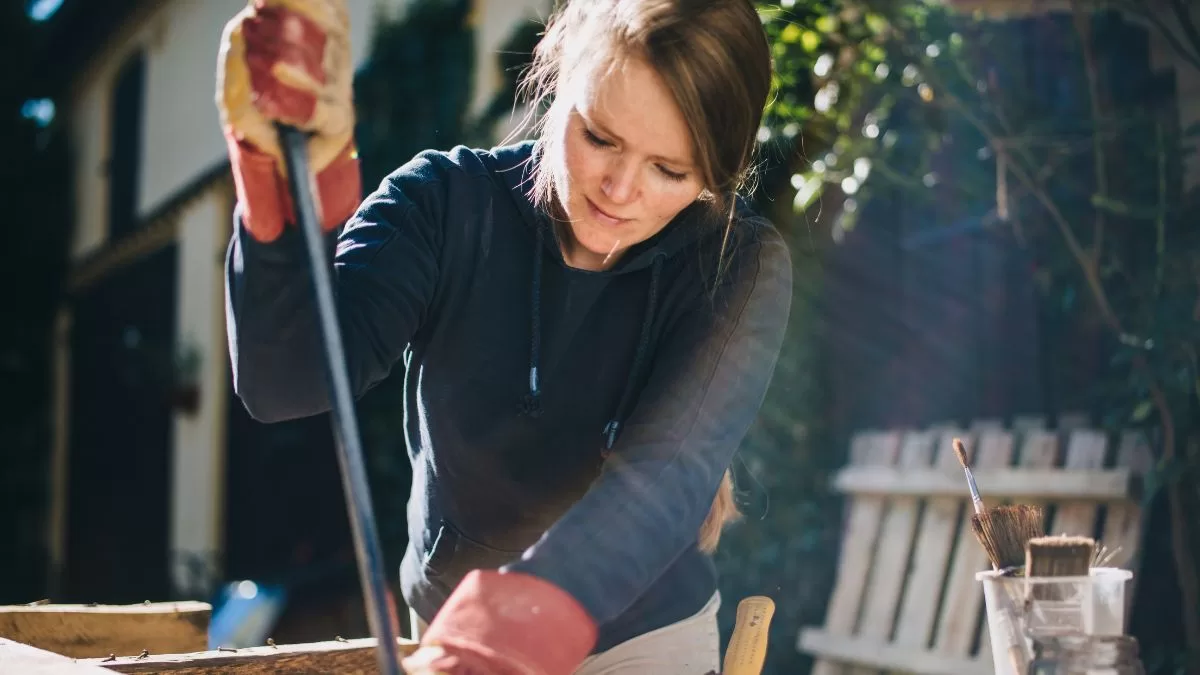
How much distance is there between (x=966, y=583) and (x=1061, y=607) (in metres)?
2.61

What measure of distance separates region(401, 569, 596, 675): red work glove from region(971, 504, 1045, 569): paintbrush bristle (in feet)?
1.72

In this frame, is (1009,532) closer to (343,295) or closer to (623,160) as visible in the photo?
(623,160)

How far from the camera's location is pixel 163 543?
29.7 feet

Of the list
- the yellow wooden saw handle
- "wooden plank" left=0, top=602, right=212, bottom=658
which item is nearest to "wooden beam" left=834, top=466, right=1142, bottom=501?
the yellow wooden saw handle

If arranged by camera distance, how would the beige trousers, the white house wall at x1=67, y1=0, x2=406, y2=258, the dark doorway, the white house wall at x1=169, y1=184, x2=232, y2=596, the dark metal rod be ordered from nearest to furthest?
→ the dark metal rod < the beige trousers < the white house wall at x1=169, y1=184, x2=232, y2=596 < the white house wall at x1=67, y1=0, x2=406, y2=258 < the dark doorway

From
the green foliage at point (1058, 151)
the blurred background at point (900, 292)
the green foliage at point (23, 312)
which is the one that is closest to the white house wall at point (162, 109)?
the blurred background at point (900, 292)

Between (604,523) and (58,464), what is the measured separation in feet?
33.0

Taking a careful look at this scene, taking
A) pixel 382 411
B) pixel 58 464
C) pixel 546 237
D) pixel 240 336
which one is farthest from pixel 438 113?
pixel 58 464

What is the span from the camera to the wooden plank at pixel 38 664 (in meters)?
1.40

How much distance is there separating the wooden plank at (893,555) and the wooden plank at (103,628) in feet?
8.48

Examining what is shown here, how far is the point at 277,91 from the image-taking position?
1.23 m

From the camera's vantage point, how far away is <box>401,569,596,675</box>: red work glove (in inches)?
47.3

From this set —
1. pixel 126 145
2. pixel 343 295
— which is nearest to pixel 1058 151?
pixel 343 295

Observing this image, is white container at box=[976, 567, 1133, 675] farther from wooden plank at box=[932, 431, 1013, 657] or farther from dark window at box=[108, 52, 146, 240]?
dark window at box=[108, 52, 146, 240]
